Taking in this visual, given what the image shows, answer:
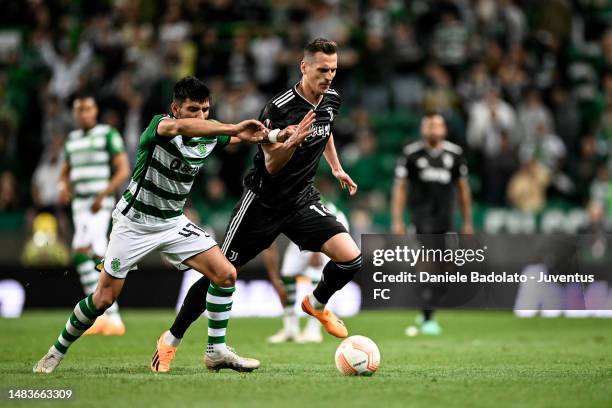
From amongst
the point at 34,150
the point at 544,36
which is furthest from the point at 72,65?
the point at 544,36

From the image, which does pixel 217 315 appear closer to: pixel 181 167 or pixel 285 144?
pixel 181 167

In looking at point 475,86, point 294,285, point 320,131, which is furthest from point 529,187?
point 320,131

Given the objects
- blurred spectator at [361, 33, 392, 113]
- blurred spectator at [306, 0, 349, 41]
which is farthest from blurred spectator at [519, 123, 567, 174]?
blurred spectator at [306, 0, 349, 41]

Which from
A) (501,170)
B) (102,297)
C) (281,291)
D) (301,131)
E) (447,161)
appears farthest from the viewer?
(501,170)

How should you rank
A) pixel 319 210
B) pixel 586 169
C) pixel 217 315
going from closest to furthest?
pixel 217 315
pixel 319 210
pixel 586 169

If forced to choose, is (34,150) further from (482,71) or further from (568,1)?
(568,1)

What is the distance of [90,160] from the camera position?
1238 cm

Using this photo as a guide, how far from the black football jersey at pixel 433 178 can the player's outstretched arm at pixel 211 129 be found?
595 cm

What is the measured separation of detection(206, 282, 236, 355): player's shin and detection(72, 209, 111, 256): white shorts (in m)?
4.13

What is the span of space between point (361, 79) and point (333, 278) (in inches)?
435

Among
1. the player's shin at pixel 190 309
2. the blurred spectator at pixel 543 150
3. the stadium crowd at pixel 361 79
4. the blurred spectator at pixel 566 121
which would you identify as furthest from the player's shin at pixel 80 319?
the blurred spectator at pixel 566 121

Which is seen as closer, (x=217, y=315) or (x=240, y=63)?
(x=217, y=315)

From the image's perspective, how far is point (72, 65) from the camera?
65.5 ft

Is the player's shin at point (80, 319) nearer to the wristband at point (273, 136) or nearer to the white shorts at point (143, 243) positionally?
the white shorts at point (143, 243)
